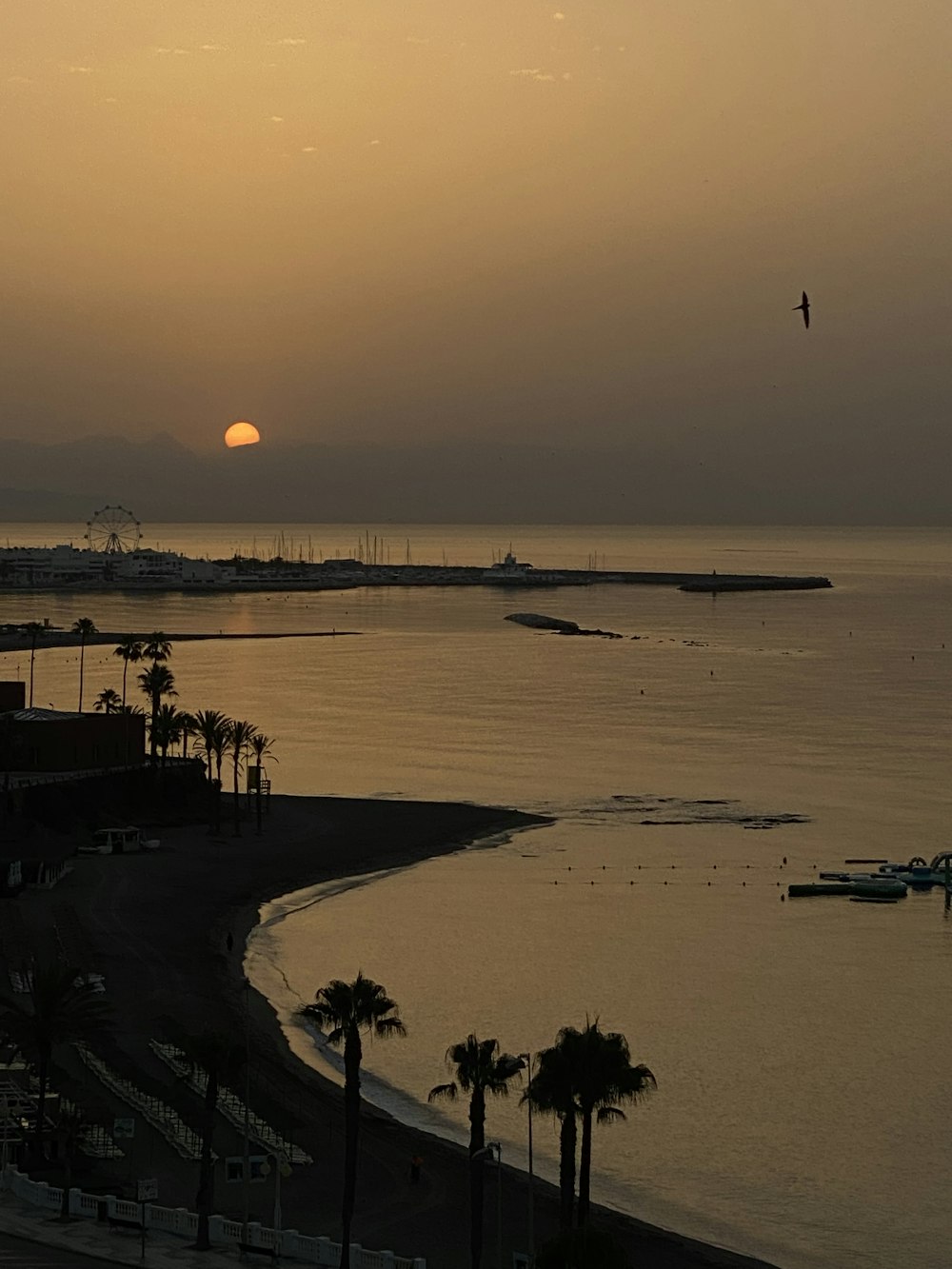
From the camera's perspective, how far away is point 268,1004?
45.2 meters

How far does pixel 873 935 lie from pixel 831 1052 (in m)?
13.5

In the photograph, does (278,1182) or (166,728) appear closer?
(278,1182)

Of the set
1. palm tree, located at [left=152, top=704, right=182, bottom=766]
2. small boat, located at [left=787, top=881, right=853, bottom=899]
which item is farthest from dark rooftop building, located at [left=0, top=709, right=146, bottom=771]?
small boat, located at [left=787, top=881, right=853, bottom=899]

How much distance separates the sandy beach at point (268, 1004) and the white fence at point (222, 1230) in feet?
5.31

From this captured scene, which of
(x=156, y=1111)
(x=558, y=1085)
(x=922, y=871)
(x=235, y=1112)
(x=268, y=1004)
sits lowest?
(x=268, y=1004)

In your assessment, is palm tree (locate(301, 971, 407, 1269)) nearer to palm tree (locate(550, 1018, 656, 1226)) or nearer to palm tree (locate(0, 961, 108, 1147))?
palm tree (locate(550, 1018, 656, 1226))

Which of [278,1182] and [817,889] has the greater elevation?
[278,1182]

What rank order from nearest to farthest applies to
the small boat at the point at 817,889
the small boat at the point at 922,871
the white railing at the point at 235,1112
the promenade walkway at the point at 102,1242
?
1. the promenade walkway at the point at 102,1242
2. the white railing at the point at 235,1112
3. the small boat at the point at 817,889
4. the small boat at the point at 922,871

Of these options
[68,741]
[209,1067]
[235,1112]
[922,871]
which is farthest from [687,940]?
[209,1067]

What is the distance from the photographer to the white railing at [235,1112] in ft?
110

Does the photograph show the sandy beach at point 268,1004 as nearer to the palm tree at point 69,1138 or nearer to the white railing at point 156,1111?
the white railing at point 156,1111

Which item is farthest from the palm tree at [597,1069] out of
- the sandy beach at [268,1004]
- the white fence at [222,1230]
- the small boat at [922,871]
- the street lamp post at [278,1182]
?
the small boat at [922,871]

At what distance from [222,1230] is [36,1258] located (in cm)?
343

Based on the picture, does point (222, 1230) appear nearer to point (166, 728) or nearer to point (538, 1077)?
point (538, 1077)
